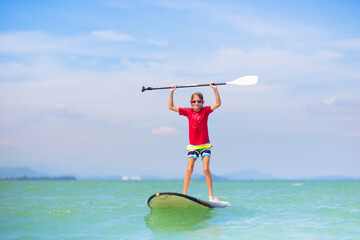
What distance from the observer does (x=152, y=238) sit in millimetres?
6051

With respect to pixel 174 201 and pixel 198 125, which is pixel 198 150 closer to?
pixel 198 125

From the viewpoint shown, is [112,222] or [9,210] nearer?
[112,222]

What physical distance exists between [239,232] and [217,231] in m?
0.35

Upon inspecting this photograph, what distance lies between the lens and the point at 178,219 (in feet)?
24.4

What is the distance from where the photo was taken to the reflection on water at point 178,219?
683cm

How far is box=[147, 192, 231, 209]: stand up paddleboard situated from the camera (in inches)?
307

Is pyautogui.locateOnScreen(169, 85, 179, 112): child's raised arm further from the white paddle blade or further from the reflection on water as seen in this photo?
the reflection on water

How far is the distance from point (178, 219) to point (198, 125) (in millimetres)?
1848

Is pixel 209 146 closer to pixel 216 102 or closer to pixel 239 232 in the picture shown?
pixel 216 102

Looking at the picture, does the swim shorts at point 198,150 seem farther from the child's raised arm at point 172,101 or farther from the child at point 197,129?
the child's raised arm at point 172,101

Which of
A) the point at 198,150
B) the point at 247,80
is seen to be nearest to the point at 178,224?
the point at 198,150


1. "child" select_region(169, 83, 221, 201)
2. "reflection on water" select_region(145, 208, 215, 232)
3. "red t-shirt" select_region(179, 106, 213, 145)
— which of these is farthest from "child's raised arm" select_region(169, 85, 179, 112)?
"reflection on water" select_region(145, 208, 215, 232)

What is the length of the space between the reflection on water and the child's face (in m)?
2.00

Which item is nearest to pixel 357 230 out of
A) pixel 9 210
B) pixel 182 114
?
pixel 182 114
